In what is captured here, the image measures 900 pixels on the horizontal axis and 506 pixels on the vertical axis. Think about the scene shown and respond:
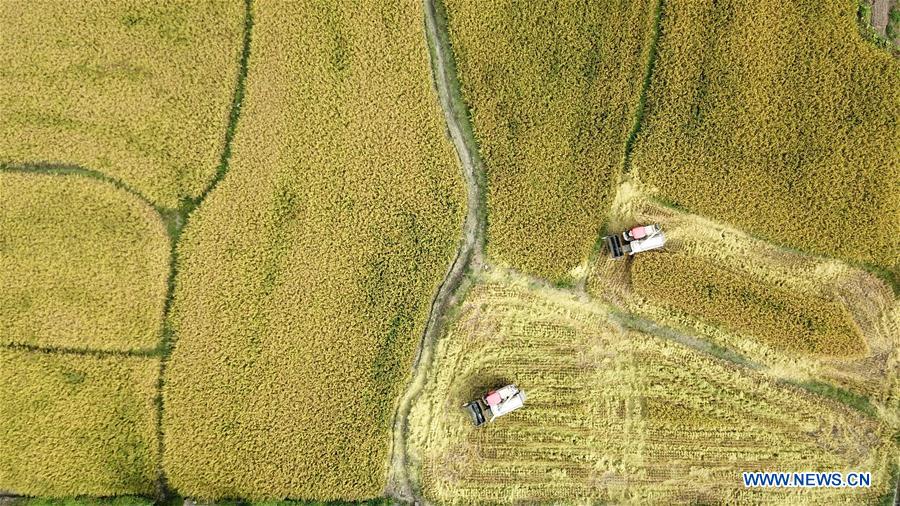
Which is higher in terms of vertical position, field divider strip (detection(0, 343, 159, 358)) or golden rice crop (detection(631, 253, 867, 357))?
golden rice crop (detection(631, 253, 867, 357))

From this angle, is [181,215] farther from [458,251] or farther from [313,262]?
[458,251]

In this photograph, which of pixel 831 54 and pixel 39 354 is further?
pixel 831 54

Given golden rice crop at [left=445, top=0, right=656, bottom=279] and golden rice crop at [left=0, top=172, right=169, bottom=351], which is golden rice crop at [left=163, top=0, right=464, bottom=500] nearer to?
golden rice crop at [left=0, top=172, right=169, bottom=351]

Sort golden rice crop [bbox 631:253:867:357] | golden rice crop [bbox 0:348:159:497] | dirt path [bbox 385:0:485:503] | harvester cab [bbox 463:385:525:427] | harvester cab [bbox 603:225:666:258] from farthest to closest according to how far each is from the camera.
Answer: golden rice crop [bbox 631:253:867:357], dirt path [bbox 385:0:485:503], harvester cab [bbox 603:225:666:258], harvester cab [bbox 463:385:525:427], golden rice crop [bbox 0:348:159:497]

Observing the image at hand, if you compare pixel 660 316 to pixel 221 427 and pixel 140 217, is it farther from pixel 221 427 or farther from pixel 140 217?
pixel 140 217

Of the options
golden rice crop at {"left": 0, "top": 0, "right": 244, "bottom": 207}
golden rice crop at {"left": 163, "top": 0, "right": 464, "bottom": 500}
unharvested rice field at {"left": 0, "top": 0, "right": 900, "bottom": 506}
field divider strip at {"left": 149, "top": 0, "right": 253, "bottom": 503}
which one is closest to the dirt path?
unharvested rice field at {"left": 0, "top": 0, "right": 900, "bottom": 506}

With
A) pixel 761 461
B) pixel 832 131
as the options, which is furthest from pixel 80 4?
pixel 761 461
